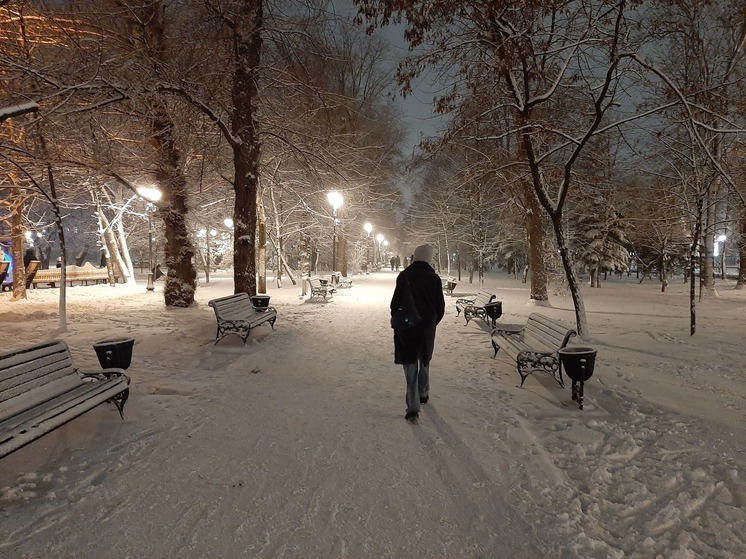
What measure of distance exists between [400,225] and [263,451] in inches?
1956

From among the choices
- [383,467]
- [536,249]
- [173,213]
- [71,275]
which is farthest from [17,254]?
[536,249]

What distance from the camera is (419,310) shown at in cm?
432

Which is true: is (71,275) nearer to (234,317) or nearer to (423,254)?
(234,317)

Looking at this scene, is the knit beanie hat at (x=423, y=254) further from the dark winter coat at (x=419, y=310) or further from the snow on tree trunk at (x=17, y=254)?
the snow on tree trunk at (x=17, y=254)

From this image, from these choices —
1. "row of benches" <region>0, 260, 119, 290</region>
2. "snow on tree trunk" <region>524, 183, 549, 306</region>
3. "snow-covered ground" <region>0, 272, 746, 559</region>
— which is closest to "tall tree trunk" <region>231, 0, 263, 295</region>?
"snow-covered ground" <region>0, 272, 746, 559</region>

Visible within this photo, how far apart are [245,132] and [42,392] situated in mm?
7614

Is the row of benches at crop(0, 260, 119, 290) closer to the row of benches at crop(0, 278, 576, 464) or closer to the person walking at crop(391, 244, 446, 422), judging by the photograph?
the row of benches at crop(0, 278, 576, 464)

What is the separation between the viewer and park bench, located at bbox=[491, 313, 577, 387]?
216 inches

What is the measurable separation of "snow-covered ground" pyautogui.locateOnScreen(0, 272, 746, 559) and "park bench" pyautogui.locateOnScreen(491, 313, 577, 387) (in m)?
0.30

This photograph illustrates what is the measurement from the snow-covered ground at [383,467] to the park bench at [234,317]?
1.01 m

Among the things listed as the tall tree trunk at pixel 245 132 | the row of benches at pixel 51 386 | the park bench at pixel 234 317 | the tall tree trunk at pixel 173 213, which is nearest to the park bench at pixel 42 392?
the row of benches at pixel 51 386

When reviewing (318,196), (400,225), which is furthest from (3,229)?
(400,225)

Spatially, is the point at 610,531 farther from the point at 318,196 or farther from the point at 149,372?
the point at 318,196

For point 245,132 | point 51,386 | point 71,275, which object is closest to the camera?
point 51,386
